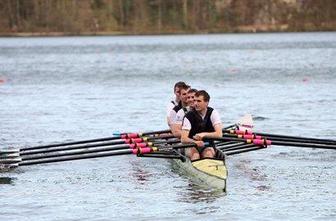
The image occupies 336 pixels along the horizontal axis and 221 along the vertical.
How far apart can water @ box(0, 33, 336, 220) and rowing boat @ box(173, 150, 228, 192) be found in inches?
8.8

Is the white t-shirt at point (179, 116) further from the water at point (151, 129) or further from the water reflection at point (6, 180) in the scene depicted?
the water reflection at point (6, 180)

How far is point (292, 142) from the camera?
24219 millimetres

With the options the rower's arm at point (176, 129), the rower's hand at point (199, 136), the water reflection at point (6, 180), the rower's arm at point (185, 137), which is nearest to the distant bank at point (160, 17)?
the rower's arm at point (176, 129)

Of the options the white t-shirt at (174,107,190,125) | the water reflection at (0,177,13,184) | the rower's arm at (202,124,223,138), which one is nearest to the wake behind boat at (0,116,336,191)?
the rower's arm at (202,124,223,138)

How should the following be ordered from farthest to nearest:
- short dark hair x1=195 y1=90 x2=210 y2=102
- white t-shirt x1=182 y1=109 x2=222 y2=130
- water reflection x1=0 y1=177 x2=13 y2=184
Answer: water reflection x1=0 y1=177 x2=13 y2=184
white t-shirt x1=182 y1=109 x2=222 y2=130
short dark hair x1=195 y1=90 x2=210 y2=102

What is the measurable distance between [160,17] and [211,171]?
170181mm

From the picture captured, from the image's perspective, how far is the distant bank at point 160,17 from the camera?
188125 millimetres

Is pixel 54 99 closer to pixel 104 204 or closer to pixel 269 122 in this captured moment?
pixel 269 122

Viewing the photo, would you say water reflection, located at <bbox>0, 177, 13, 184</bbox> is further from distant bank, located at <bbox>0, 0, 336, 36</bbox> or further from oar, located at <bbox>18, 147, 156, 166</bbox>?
distant bank, located at <bbox>0, 0, 336, 36</bbox>

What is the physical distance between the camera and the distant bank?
18812 cm

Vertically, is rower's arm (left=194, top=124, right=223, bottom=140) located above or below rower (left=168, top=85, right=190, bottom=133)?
below

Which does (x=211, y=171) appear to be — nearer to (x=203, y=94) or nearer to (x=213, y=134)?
(x=213, y=134)

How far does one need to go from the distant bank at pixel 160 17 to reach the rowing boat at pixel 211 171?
544 ft

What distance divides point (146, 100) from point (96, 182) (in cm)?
2608
